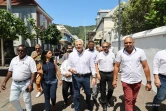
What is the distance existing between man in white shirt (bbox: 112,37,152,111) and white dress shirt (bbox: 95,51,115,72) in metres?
1.00

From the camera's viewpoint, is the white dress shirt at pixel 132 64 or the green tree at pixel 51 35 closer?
the white dress shirt at pixel 132 64

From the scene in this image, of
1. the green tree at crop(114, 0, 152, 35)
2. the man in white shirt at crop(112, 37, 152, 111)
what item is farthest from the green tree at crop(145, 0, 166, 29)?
the man in white shirt at crop(112, 37, 152, 111)

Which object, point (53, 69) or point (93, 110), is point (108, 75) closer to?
point (93, 110)

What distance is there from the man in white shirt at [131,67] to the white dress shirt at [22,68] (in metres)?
1.99

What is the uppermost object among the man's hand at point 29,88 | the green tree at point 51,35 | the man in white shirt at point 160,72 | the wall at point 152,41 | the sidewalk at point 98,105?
the green tree at point 51,35

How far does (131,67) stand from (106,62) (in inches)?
48.4

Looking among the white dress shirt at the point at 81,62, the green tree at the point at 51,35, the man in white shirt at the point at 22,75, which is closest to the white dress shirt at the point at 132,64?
the white dress shirt at the point at 81,62

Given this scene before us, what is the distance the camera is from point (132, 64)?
4441 millimetres

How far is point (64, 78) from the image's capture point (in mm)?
5895

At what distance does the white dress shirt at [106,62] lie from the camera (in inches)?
221

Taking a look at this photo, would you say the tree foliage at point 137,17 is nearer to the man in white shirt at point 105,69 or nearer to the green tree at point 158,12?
the green tree at point 158,12

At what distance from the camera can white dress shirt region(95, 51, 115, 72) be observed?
5.61 m

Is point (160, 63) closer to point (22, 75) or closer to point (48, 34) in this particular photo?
point (22, 75)

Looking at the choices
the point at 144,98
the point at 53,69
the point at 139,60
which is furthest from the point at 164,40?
the point at 53,69
